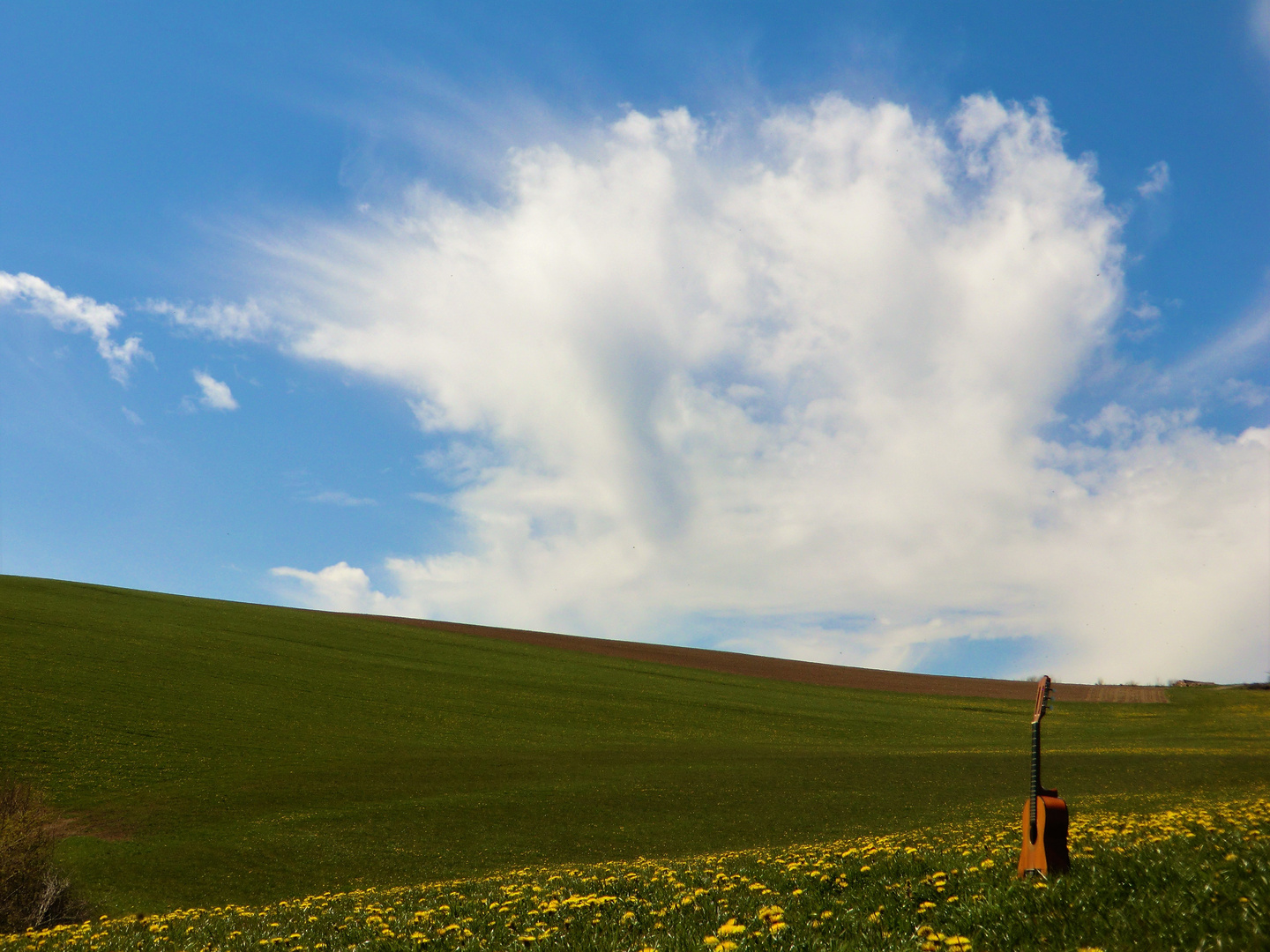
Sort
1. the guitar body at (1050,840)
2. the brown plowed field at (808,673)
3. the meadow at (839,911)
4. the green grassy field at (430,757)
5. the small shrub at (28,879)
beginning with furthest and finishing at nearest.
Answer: the brown plowed field at (808,673) < the green grassy field at (430,757) < the small shrub at (28,879) < the guitar body at (1050,840) < the meadow at (839,911)

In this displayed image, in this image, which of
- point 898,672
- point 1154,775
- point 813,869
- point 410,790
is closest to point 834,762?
point 1154,775

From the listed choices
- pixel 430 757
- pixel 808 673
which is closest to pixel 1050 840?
pixel 430 757

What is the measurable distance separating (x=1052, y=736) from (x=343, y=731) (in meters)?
59.5

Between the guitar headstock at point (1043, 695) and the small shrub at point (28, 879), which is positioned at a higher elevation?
the guitar headstock at point (1043, 695)

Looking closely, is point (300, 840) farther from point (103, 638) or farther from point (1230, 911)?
Answer: point (103, 638)

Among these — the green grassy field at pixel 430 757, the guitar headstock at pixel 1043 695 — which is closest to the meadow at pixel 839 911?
the guitar headstock at pixel 1043 695

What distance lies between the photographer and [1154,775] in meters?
44.7

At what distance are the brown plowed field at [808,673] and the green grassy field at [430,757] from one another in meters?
13.6

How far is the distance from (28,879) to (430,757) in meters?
24.7

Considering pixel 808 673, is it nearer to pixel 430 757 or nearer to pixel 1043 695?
pixel 430 757

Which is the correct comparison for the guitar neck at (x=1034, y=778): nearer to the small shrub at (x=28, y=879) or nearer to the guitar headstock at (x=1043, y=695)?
the guitar headstock at (x=1043, y=695)

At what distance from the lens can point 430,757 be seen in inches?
1761

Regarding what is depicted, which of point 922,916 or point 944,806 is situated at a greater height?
point 922,916

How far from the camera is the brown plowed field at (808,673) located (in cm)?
9506
